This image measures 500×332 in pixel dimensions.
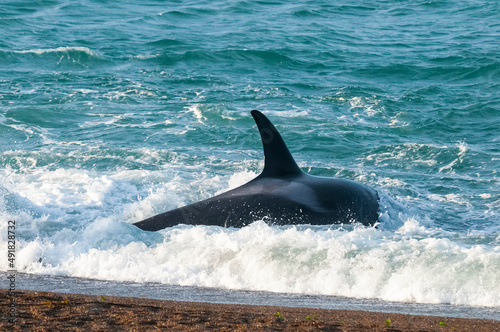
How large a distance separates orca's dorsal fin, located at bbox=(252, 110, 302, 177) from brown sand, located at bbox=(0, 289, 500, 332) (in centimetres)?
404

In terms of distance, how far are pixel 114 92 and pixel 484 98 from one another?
40.8 ft

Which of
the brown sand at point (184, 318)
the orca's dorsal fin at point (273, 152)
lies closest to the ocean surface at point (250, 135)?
the orca's dorsal fin at point (273, 152)

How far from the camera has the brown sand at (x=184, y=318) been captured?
650 cm

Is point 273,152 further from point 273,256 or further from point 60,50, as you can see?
point 60,50

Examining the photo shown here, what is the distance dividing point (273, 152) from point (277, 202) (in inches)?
33.8

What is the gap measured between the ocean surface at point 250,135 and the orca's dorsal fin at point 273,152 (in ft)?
4.20

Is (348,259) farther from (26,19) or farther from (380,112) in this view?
(26,19)

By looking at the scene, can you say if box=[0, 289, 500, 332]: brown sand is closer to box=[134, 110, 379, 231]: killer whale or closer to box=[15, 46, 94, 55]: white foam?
box=[134, 110, 379, 231]: killer whale

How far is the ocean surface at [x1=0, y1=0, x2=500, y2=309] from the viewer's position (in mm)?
9625

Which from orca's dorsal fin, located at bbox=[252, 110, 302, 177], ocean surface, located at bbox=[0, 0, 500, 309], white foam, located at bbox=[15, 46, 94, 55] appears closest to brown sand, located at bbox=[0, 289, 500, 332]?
ocean surface, located at bbox=[0, 0, 500, 309]

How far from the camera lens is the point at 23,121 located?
20875 millimetres

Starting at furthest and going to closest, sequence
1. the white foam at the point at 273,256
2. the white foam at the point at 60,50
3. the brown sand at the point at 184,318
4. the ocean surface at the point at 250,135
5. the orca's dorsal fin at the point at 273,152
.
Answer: the white foam at the point at 60,50 < the orca's dorsal fin at the point at 273,152 < the ocean surface at the point at 250,135 < the white foam at the point at 273,256 < the brown sand at the point at 184,318

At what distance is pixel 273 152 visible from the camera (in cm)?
1128

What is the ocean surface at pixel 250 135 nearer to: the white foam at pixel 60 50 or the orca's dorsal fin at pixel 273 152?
the white foam at pixel 60 50
